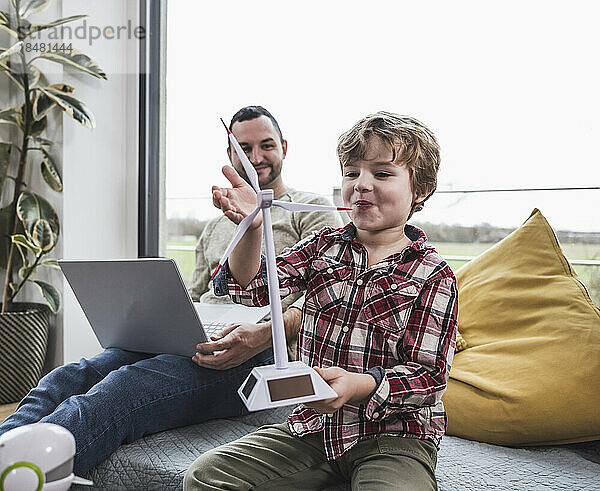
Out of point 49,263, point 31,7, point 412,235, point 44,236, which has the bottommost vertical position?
point 49,263

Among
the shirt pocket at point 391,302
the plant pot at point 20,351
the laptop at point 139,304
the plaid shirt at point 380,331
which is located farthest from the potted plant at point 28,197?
the shirt pocket at point 391,302

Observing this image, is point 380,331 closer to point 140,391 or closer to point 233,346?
point 233,346

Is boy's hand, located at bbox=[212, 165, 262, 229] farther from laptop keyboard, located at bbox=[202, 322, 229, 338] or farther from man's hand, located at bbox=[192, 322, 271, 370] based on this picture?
laptop keyboard, located at bbox=[202, 322, 229, 338]

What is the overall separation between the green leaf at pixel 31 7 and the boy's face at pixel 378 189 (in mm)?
1940

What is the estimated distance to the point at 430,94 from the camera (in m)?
2.31

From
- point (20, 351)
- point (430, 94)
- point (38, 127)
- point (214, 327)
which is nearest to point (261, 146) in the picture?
point (214, 327)

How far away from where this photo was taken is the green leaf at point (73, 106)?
263cm

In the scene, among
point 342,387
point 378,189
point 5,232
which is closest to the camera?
point 342,387

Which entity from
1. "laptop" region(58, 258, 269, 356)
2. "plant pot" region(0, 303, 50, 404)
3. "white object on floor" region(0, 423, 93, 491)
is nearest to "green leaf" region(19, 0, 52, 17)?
"plant pot" region(0, 303, 50, 404)

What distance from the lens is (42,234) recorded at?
2691 millimetres

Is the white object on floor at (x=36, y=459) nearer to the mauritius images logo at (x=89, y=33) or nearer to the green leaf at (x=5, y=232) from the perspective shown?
the green leaf at (x=5, y=232)

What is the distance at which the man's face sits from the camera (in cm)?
197

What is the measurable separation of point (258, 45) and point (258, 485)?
2.00 m

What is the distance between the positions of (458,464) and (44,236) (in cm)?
193
